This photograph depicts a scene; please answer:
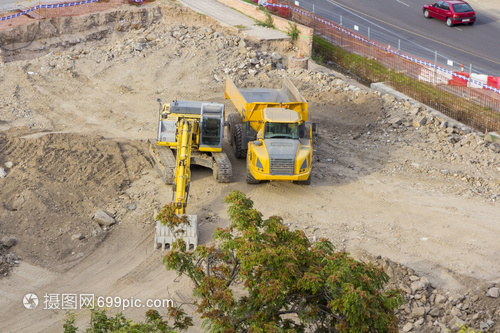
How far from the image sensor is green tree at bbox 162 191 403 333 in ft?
31.2

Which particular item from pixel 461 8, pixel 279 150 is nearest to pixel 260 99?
pixel 279 150

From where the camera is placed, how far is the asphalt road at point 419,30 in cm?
3184

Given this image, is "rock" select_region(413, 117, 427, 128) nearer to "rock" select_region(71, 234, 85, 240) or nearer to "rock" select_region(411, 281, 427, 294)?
"rock" select_region(411, 281, 427, 294)

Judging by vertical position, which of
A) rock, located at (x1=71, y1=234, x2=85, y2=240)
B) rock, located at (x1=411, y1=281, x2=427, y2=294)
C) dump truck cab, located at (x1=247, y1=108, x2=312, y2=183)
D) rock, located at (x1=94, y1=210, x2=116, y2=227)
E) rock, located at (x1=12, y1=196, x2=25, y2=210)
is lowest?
rock, located at (x1=71, y1=234, x2=85, y2=240)

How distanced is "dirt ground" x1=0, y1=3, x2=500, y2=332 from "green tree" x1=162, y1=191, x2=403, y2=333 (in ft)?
13.5

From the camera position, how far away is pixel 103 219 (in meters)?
18.0

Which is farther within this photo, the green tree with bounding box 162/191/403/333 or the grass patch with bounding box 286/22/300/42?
the grass patch with bounding box 286/22/300/42

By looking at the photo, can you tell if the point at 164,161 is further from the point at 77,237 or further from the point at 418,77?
the point at 418,77

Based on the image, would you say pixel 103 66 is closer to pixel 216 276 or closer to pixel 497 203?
pixel 497 203

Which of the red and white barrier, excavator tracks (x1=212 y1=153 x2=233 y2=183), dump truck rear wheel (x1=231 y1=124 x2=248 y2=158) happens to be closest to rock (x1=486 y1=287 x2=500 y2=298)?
excavator tracks (x1=212 y1=153 x2=233 y2=183)

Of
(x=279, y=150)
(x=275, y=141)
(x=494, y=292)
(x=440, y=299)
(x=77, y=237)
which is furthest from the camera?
(x=275, y=141)

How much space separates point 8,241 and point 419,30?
25393 mm

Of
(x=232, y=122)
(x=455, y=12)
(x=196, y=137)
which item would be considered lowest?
(x=232, y=122)

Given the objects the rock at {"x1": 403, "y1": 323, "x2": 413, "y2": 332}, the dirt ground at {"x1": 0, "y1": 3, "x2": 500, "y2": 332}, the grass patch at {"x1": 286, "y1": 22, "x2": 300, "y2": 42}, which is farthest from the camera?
the grass patch at {"x1": 286, "y1": 22, "x2": 300, "y2": 42}
